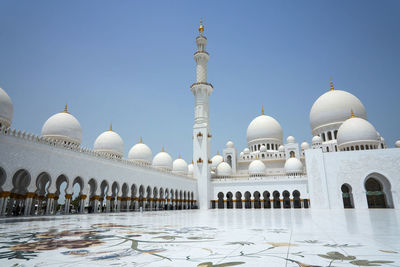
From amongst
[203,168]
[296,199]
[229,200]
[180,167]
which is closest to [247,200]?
[229,200]

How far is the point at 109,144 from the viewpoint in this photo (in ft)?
78.5

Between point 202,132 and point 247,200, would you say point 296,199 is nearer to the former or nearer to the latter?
point 247,200

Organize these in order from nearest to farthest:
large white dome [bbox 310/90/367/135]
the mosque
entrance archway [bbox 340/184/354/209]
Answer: the mosque, entrance archway [bbox 340/184/354/209], large white dome [bbox 310/90/367/135]

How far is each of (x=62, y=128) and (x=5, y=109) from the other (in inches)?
168

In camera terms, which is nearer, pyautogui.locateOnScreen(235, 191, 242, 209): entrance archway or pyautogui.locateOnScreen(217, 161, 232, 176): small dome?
pyautogui.locateOnScreen(235, 191, 242, 209): entrance archway

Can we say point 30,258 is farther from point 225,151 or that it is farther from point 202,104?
point 225,151

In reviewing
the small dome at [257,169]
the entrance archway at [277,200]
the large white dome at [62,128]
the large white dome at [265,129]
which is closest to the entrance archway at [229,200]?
the small dome at [257,169]

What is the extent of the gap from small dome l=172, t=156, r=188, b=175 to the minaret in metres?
2.89

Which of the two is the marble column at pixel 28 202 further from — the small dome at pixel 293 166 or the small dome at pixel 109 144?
the small dome at pixel 293 166

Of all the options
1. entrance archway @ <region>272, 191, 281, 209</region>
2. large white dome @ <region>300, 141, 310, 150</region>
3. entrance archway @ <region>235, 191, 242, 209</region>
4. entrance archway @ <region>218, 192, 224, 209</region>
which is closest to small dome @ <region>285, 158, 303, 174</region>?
entrance archway @ <region>272, 191, 281, 209</region>

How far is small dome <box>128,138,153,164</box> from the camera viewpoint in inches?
1131

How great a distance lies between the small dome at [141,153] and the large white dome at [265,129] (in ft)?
49.0

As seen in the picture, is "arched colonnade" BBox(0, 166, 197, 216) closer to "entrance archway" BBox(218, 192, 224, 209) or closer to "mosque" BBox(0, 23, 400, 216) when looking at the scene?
"mosque" BBox(0, 23, 400, 216)

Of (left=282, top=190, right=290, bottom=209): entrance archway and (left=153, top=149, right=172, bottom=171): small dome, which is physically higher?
(left=153, top=149, right=172, bottom=171): small dome
